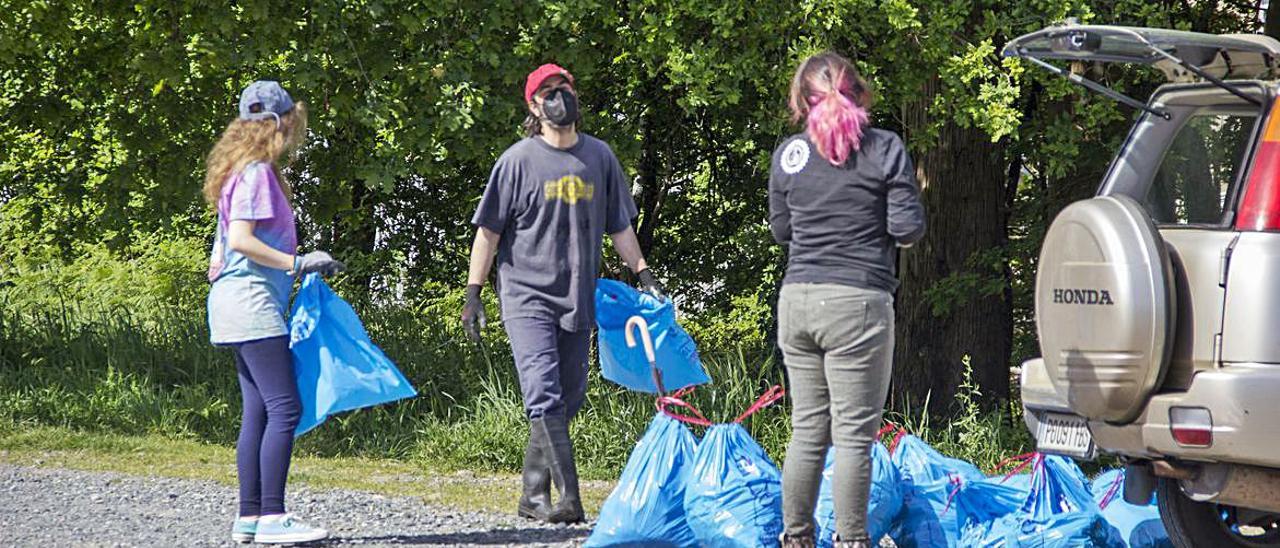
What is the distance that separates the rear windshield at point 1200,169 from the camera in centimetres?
532

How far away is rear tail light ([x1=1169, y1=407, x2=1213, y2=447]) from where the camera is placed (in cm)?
484

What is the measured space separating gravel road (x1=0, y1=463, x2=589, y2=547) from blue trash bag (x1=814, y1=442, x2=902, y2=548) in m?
0.97

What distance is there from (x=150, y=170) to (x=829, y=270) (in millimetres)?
8262

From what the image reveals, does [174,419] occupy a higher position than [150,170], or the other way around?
[150,170]

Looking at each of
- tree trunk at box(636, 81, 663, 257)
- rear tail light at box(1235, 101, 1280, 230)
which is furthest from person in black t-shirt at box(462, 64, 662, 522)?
tree trunk at box(636, 81, 663, 257)

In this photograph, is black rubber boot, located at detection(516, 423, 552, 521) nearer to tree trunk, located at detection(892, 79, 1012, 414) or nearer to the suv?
the suv

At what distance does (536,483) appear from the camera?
6508 mm

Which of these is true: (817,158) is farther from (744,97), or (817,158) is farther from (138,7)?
(138,7)

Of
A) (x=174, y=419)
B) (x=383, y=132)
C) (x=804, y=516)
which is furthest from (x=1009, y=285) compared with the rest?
(x=804, y=516)

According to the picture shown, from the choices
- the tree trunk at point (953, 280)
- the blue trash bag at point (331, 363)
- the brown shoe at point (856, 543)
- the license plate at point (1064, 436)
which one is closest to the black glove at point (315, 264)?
the blue trash bag at point (331, 363)

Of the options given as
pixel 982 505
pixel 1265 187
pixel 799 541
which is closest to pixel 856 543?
pixel 799 541

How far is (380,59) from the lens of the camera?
10.2 metres

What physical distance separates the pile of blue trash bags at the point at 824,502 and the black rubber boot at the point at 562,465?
2.20 feet

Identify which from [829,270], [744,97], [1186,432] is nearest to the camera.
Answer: [1186,432]
